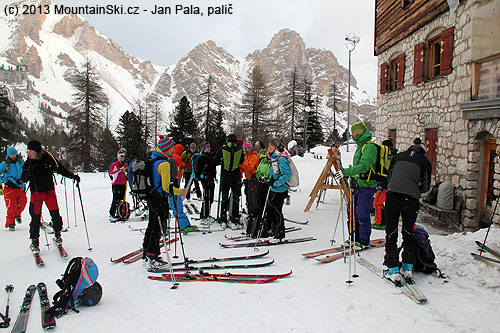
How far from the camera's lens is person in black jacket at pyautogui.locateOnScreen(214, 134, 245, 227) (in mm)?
7039

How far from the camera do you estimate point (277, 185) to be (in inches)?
229

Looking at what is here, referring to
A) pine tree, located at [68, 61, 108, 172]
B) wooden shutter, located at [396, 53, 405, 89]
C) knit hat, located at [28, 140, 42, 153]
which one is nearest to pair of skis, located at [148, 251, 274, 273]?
knit hat, located at [28, 140, 42, 153]

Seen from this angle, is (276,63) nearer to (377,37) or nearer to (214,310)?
(377,37)

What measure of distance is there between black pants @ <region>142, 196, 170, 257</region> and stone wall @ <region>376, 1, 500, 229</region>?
21.6ft

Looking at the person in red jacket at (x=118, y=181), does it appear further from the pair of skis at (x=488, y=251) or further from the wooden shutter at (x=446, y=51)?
the wooden shutter at (x=446, y=51)

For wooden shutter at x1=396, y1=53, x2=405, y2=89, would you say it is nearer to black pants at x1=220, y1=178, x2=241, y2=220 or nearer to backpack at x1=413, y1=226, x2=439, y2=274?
black pants at x1=220, y1=178, x2=241, y2=220

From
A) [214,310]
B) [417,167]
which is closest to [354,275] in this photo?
[417,167]

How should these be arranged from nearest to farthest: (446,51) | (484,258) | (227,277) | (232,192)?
(227,277) → (484,258) → (232,192) → (446,51)

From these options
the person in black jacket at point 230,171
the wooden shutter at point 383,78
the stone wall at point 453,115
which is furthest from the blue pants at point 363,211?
the wooden shutter at point 383,78

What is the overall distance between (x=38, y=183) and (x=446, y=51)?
10.0m

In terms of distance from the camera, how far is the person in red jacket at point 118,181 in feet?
27.1

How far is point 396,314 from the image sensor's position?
3.31 metres

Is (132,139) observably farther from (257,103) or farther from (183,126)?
(257,103)

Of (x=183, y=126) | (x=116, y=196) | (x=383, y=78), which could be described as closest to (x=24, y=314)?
(x=116, y=196)
